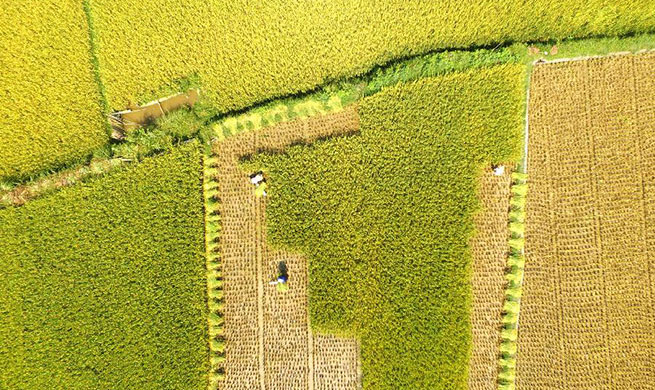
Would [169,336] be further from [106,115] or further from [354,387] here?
[106,115]

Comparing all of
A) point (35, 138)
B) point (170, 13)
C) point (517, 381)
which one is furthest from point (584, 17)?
point (35, 138)

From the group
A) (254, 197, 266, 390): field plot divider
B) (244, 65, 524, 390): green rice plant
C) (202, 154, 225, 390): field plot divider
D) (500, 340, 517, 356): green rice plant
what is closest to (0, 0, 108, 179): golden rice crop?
(202, 154, 225, 390): field plot divider

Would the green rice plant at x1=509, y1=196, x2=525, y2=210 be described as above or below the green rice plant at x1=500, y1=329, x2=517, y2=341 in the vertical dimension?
above

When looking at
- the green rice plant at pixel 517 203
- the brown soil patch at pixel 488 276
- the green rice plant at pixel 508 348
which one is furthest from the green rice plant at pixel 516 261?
the green rice plant at pixel 508 348

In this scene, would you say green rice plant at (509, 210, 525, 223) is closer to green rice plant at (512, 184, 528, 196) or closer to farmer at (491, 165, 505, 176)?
green rice plant at (512, 184, 528, 196)

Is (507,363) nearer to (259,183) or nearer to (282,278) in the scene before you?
(282,278)

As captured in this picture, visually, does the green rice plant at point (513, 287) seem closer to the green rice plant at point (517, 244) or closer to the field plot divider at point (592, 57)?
the green rice plant at point (517, 244)
